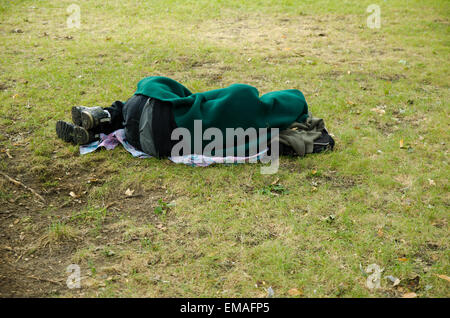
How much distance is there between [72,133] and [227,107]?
1.58 meters

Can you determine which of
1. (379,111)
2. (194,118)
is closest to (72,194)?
(194,118)

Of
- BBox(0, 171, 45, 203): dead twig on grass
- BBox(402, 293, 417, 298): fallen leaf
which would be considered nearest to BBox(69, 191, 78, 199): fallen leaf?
BBox(0, 171, 45, 203): dead twig on grass

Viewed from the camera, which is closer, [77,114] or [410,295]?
[410,295]

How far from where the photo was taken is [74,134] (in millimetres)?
4305

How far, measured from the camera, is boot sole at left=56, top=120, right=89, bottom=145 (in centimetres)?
427

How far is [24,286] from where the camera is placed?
2670mm

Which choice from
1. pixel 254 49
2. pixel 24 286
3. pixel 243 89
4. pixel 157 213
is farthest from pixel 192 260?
pixel 254 49

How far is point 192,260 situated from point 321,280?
0.86 meters

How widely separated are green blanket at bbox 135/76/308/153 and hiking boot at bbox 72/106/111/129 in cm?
47

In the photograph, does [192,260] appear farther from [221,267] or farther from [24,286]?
[24,286]

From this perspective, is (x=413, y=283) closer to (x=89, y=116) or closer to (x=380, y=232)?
(x=380, y=232)

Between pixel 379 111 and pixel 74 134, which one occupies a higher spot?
pixel 74 134

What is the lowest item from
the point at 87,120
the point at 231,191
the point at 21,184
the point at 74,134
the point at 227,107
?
the point at 231,191
